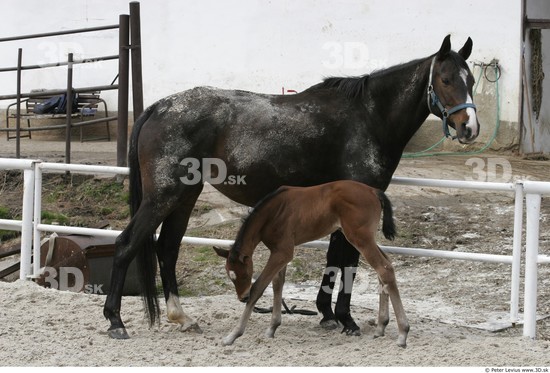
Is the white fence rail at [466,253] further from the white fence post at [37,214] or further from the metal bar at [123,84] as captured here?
the metal bar at [123,84]

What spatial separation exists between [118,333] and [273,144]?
1585 mm

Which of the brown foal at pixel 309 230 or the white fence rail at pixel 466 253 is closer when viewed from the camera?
the brown foal at pixel 309 230

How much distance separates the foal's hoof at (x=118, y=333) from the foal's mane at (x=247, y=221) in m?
0.91

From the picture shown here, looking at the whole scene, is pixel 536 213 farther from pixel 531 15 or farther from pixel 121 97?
pixel 531 15

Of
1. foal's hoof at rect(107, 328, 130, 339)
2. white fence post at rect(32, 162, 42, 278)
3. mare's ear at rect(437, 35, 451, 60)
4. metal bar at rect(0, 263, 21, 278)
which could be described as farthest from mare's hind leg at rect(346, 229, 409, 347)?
metal bar at rect(0, 263, 21, 278)

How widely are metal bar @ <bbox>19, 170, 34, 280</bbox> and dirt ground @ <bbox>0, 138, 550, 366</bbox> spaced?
0.17 m

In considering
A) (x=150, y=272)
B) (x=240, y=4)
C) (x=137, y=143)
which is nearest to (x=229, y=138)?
(x=137, y=143)

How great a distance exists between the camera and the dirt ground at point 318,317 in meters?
5.36

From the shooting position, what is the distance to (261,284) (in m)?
5.61

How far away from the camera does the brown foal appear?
218 inches

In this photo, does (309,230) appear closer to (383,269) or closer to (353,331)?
(383,269)

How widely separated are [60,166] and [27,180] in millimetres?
288

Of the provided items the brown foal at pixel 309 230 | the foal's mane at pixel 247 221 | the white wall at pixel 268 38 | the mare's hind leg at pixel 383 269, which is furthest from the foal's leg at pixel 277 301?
the white wall at pixel 268 38
